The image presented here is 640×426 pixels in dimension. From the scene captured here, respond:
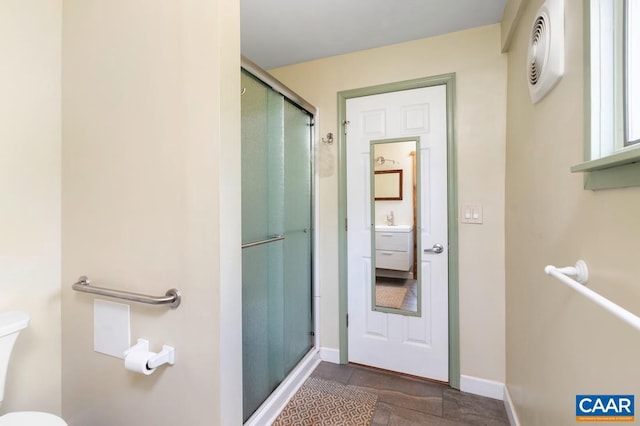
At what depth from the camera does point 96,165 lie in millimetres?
1229

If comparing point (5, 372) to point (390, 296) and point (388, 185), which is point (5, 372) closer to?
point (390, 296)

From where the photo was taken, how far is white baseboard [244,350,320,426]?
5.09 ft

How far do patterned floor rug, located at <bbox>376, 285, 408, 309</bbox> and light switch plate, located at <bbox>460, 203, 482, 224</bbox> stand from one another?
27.0 inches

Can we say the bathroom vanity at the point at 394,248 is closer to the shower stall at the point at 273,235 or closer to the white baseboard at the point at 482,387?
the shower stall at the point at 273,235

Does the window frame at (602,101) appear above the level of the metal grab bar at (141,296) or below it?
above

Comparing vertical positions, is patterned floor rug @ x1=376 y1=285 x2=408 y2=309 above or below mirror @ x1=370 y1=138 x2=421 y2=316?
below

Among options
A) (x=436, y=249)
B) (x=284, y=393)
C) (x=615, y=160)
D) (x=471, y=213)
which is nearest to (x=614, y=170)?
(x=615, y=160)

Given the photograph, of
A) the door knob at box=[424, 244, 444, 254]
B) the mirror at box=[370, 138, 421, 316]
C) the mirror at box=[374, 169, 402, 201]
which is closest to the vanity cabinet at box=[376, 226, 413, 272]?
the mirror at box=[370, 138, 421, 316]

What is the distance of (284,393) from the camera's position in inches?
70.2

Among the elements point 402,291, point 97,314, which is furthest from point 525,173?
point 97,314

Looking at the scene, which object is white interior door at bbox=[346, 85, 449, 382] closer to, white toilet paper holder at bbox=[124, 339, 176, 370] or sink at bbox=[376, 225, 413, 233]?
sink at bbox=[376, 225, 413, 233]

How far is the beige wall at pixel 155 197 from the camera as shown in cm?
100

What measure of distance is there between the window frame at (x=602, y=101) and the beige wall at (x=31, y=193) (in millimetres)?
2085

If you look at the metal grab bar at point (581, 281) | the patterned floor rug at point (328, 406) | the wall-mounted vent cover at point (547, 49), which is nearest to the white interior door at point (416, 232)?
the patterned floor rug at point (328, 406)
